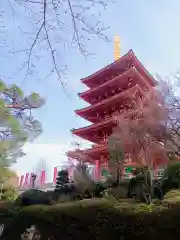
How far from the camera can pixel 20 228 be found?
22.1 feet

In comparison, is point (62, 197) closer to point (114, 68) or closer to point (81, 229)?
point (81, 229)

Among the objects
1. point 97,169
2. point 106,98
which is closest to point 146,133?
point 97,169

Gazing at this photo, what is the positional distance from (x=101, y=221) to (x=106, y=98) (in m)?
12.3

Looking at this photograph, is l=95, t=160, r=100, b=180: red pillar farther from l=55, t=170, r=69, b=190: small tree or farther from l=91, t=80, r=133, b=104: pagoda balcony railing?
l=91, t=80, r=133, b=104: pagoda balcony railing

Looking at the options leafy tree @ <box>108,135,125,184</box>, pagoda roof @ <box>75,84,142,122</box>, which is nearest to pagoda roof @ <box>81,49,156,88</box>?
pagoda roof @ <box>75,84,142,122</box>

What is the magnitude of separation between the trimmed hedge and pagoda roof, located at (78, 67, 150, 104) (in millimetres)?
10771

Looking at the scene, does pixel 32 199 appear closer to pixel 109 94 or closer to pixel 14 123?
pixel 14 123

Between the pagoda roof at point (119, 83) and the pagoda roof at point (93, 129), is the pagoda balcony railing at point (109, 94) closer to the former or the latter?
the pagoda roof at point (119, 83)

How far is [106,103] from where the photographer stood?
16.2 metres

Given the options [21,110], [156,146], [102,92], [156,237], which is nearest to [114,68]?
[102,92]

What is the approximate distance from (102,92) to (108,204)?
12720mm

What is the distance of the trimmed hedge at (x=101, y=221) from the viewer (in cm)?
455

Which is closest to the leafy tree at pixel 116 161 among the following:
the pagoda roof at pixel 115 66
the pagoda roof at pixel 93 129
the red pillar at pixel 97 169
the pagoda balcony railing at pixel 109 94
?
the red pillar at pixel 97 169

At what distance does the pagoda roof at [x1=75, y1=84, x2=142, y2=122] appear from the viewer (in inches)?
588
